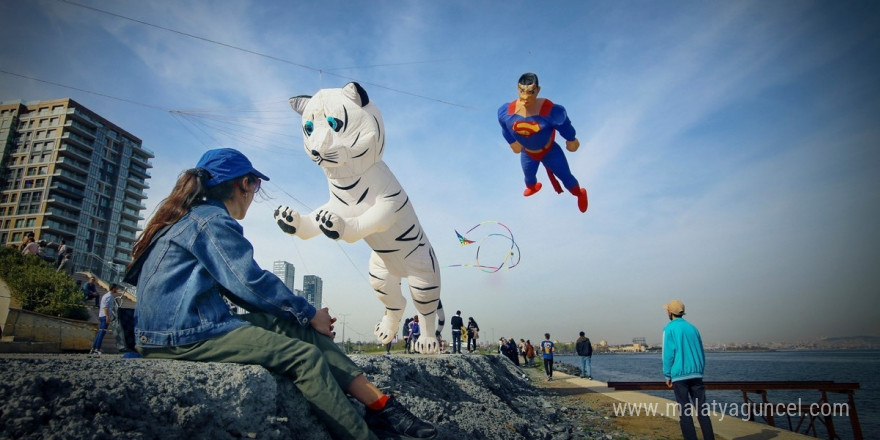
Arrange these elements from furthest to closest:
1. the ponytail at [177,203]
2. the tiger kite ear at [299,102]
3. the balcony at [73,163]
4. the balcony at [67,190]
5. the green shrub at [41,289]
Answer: the balcony at [73,163]
the balcony at [67,190]
the green shrub at [41,289]
the tiger kite ear at [299,102]
the ponytail at [177,203]

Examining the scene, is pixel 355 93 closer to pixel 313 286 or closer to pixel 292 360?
pixel 292 360

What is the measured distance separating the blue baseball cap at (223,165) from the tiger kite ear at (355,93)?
325 centimetres

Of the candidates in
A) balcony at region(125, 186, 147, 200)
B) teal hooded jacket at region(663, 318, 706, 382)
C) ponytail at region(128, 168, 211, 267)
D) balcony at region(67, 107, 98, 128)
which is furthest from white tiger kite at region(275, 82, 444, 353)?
balcony at region(125, 186, 147, 200)

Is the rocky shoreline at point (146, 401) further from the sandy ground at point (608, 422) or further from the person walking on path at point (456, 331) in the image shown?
the person walking on path at point (456, 331)

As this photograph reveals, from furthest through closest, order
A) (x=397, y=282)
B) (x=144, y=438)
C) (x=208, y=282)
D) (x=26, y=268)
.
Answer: (x=26, y=268), (x=397, y=282), (x=208, y=282), (x=144, y=438)

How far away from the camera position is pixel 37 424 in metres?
1.21

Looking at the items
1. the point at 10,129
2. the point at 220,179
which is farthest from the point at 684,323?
the point at 10,129

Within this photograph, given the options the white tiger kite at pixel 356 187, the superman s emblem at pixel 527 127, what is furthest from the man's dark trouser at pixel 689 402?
the white tiger kite at pixel 356 187

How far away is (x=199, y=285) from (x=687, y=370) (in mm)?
4134

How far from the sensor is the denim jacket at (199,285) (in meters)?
1.90

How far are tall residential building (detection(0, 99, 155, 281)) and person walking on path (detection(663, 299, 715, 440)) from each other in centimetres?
4163

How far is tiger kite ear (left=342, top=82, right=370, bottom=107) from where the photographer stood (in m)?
5.49

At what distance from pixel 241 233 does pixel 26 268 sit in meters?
11.6

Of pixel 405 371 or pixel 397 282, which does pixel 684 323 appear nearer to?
pixel 405 371
